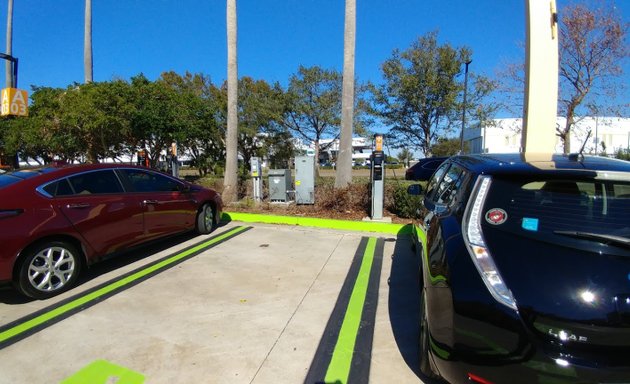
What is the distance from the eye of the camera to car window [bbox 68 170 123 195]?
4.69 m

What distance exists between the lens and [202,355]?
9.98 ft

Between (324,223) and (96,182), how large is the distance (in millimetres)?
4478

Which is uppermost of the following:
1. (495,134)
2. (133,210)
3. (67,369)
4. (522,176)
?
(495,134)

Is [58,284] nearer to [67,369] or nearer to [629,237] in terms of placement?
[67,369]

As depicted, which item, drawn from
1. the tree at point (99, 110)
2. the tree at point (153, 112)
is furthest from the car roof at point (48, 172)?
the tree at point (153, 112)

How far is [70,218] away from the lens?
14.4 feet

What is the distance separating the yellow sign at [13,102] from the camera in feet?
42.7

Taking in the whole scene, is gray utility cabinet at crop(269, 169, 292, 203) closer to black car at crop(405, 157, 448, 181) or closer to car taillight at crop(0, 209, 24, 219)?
black car at crop(405, 157, 448, 181)

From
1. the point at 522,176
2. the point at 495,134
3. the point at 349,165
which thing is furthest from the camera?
the point at 495,134

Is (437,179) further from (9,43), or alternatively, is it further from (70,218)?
(9,43)

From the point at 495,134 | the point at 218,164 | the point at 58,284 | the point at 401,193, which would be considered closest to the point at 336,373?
the point at 58,284

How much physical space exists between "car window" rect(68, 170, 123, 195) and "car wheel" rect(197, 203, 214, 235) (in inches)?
74.3

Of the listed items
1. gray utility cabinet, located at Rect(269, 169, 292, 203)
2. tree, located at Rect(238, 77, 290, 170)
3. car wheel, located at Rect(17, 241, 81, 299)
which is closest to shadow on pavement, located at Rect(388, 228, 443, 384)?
car wheel, located at Rect(17, 241, 81, 299)

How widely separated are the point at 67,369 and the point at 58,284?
1812 millimetres
